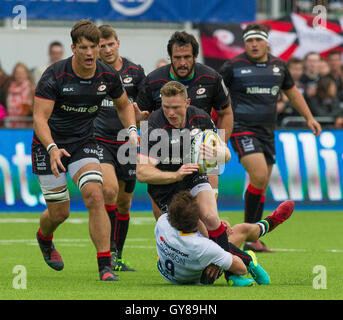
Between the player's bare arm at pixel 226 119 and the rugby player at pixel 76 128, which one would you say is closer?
the rugby player at pixel 76 128

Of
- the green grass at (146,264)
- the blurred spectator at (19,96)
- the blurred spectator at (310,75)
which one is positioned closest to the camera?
the green grass at (146,264)

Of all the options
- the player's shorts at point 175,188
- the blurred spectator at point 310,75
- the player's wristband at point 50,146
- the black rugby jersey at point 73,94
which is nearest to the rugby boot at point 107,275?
the player's shorts at point 175,188

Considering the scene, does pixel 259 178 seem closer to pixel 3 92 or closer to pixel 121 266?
pixel 121 266

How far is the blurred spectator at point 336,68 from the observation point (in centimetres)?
1955

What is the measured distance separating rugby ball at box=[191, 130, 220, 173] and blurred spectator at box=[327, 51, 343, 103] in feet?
35.8

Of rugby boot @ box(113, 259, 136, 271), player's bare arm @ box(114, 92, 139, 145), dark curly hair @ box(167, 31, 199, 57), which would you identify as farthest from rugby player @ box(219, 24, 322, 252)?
player's bare arm @ box(114, 92, 139, 145)

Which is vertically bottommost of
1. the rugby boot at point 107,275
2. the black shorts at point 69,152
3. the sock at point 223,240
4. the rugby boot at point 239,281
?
the rugby boot at point 239,281

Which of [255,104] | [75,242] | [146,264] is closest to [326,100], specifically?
[255,104]

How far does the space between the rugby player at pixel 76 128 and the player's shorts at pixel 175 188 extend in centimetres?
54

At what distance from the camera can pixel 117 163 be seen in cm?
1123

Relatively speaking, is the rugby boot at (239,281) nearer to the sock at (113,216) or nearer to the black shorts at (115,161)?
the sock at (113,216)

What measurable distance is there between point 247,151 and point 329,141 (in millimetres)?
5297

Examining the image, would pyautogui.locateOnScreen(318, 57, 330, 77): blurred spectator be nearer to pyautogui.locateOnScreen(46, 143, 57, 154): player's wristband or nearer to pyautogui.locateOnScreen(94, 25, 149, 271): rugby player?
pyautogui.locateOnScreen(94, 25, 149, 271): rugby player
